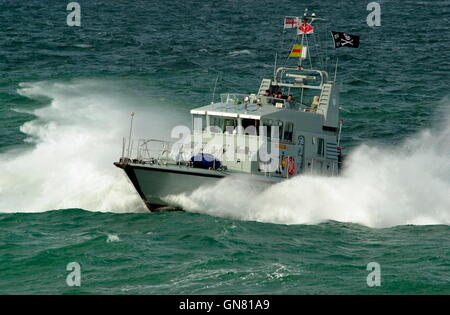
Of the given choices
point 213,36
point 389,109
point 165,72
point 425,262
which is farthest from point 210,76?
point 425,262

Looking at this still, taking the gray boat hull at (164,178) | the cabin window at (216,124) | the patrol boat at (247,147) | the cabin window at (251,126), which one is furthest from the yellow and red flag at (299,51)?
the gray boat hull at (164,178)

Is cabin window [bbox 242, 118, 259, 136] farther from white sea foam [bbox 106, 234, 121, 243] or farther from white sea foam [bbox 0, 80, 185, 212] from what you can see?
white sea foam [bbox 106, 234, 121, 243]

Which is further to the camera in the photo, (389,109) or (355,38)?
(389,109)

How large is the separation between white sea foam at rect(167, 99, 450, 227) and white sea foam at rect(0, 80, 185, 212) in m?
3.00

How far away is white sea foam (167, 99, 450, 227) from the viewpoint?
76.1ft

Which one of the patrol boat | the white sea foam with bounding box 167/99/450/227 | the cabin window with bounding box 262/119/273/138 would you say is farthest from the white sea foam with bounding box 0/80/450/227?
the cabin window with bounding box 262/119/273/138

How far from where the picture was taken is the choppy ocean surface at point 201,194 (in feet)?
59.1

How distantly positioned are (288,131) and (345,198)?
9.70ft

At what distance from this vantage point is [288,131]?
2547 centimetres

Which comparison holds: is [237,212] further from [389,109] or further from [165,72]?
[165,72]
